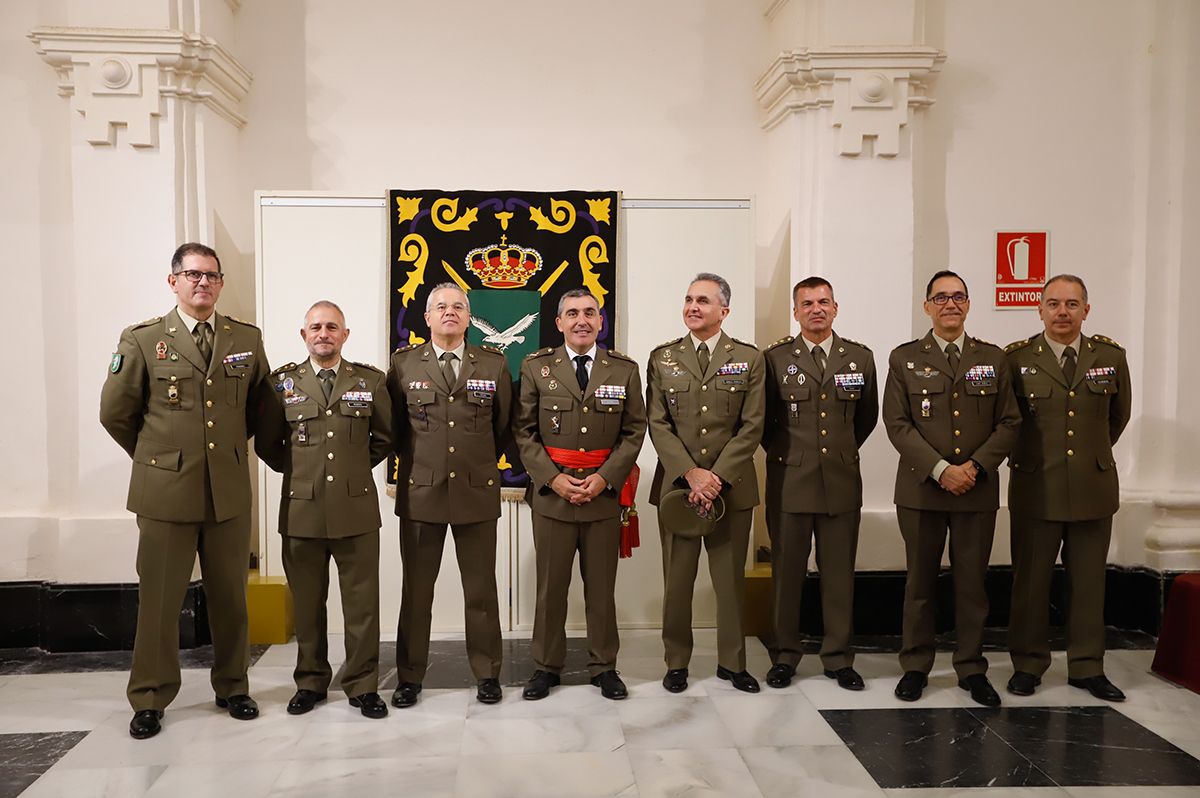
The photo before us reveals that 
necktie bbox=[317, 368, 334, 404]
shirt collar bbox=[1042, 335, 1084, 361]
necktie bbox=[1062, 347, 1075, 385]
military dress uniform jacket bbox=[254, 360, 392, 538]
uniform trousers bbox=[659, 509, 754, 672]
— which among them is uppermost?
shirt collar bbox=[1042, 335, 1084, 361]

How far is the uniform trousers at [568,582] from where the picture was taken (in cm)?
421

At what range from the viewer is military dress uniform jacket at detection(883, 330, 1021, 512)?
4141 mm

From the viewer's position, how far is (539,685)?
415 centimetres

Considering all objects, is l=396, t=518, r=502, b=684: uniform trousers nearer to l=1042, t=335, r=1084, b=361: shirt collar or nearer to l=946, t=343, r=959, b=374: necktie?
l=946, t=343, r=959, b=374: necktie

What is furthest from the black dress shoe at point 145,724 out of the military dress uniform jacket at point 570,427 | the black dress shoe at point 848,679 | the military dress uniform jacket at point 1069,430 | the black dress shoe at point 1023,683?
the military dress uniform jacket at point 1069,430

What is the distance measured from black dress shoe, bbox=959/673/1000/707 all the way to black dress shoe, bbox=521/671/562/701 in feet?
6.01

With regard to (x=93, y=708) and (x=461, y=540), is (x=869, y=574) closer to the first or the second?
(x=461, y=540)

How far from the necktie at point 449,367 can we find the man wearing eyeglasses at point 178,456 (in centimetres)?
83

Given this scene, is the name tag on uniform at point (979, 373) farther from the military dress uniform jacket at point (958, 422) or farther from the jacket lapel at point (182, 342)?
the jacket lapel at point (182, 342)

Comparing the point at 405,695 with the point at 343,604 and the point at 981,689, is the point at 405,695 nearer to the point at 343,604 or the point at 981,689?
the point at 343,604

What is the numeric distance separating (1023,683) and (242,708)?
3.39 m

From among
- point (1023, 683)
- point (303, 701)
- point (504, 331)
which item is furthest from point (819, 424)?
point (303, 701)

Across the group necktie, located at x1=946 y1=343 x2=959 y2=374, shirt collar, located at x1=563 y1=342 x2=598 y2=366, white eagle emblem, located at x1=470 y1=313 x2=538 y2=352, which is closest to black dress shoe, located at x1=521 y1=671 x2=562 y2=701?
shirt collar, located at x1=563 y1=342 x2=598 y2=366

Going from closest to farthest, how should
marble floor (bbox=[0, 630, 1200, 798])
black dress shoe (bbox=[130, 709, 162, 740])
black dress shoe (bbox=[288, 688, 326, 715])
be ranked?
1. marble floor (bbox=[0, 630, 1200, 798])
2. black dress shoe (bbox=[130, 709, 162, 740])
3. black dress shoe (bbox=[288, 688, 326, 715])
